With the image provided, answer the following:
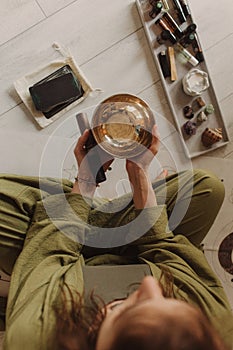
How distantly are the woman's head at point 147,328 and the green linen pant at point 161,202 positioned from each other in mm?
342

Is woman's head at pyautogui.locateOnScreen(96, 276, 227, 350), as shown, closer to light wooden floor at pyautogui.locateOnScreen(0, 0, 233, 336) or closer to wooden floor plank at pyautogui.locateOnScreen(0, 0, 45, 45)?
light wooden floor at pyautogui.locateOnScreen(0, 0, 233, 336)

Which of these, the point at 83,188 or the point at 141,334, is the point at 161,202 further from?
the point at 141,334

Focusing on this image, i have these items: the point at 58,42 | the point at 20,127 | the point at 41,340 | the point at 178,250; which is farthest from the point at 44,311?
the point at 58,42

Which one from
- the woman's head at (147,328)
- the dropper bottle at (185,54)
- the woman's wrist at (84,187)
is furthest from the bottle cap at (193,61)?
the woman's head at (147,328)

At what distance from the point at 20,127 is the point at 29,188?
31 centimetres

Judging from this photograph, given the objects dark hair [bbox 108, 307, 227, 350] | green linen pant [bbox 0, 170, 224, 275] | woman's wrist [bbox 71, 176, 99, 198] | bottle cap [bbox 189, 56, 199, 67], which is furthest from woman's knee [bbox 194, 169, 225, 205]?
dark hair [bbox 108, 307, 227, 350]

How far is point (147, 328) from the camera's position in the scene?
0.57 metres

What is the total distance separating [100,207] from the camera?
3.48 ft

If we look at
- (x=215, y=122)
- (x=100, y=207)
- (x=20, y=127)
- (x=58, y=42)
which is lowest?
(x=215, y=122)

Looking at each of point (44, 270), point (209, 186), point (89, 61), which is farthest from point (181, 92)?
point (44, 270)

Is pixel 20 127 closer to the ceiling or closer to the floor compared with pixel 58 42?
closer to the floor

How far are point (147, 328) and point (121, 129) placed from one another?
523mm

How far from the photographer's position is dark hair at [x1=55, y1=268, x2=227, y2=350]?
1.83 feet

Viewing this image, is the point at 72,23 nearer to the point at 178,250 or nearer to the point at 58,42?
the point at 58,42
